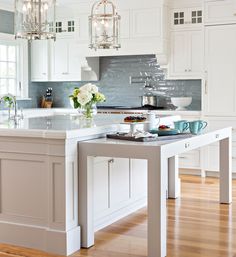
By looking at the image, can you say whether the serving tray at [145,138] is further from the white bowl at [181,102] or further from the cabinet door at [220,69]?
the white bowl at [181,102]

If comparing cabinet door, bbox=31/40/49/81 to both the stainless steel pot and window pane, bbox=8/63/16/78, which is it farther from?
the stainless steel pot

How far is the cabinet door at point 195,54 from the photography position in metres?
7.15

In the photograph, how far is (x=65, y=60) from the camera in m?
8.31

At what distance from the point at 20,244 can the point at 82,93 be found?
58.9 inches

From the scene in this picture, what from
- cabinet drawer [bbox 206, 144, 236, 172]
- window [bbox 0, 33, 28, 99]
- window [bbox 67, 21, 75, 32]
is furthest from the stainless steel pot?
window [bbox 0, 33, 28, 99]

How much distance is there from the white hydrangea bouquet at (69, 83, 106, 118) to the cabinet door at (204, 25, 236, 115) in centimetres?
258

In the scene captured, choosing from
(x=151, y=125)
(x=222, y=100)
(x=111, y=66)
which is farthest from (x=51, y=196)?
(x=111, y=66)

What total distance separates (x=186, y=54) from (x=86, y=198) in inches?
156

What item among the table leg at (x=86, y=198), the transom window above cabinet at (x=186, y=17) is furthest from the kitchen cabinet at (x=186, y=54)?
the table leg at (x=86, y=198)

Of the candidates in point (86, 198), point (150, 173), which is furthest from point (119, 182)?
point (150, 173)

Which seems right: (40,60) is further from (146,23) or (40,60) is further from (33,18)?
(33,18)

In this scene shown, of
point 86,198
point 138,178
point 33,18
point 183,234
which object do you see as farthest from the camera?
point 138,178

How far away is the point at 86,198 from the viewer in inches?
151

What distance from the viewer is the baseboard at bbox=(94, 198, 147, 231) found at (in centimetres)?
439
